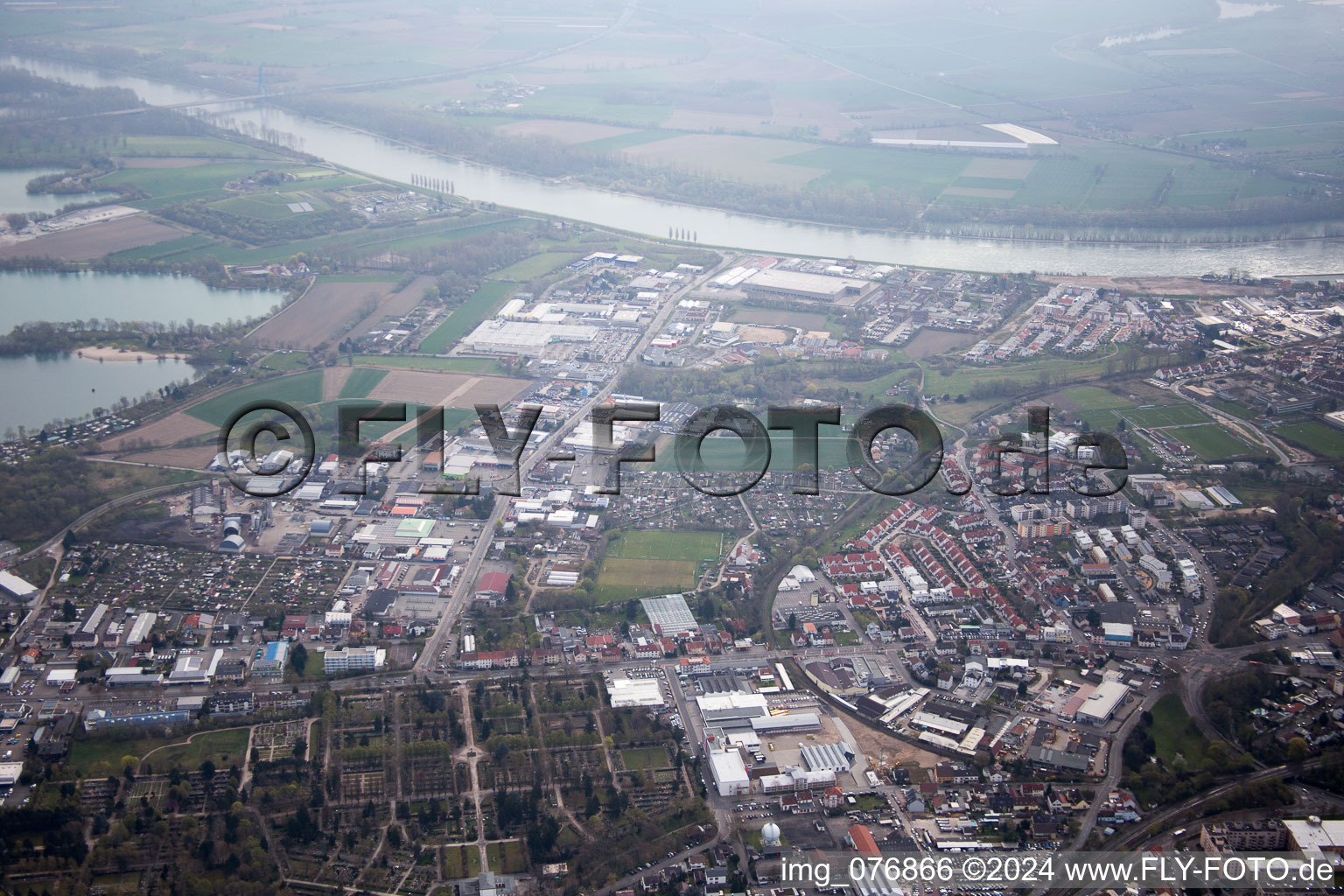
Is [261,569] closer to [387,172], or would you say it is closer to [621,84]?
[387,172]

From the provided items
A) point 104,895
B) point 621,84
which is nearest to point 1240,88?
point 621,84

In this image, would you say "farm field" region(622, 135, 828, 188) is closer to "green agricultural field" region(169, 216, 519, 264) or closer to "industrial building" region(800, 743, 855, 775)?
"green agricultural field" region(169, 216, 519, 264)

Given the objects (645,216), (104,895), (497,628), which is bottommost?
(104,895)

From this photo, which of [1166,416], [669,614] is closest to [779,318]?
[1166,416]

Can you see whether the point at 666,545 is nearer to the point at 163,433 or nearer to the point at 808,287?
the point at 163,433

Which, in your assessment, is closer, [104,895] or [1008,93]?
[104,895]

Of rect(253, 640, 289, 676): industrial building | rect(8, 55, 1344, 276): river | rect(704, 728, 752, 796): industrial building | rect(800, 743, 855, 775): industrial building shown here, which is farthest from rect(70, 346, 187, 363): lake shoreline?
rect(800, 743, 855, 775): industrial building
